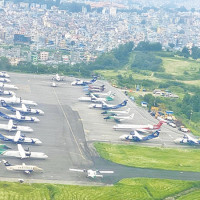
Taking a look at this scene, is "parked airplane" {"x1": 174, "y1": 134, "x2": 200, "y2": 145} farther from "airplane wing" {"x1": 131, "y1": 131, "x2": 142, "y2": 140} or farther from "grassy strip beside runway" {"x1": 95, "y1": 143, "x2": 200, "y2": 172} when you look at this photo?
"airplane wing" {"x1": 131, "y1": 131, "x2": 142, "y2": 140}

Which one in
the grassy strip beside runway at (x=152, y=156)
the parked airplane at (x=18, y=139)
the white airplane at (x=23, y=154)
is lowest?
the grassy strip beside runway at (x=152, y=156)

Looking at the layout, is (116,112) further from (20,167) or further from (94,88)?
(20,167)

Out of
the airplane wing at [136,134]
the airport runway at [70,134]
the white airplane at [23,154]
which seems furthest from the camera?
the airplane wing at [136,134]

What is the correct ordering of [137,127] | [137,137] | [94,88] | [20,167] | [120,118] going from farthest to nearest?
[94,88]
[120,118]
[137,127]
[137,137]
[20,167]

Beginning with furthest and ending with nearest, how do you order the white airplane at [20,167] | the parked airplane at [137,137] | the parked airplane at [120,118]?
the parked airplane at [120,118], the parked airplane at [137,137], the white airplane at [20,167]

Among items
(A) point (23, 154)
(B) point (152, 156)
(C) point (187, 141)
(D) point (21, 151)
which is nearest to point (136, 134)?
(B) point (152, 156)

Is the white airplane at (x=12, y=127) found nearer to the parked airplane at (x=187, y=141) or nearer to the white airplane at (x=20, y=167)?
the white airplane at (x=20, y=167)

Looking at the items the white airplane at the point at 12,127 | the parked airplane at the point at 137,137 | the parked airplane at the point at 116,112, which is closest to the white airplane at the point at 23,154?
the white airplane at the point at 12,127
